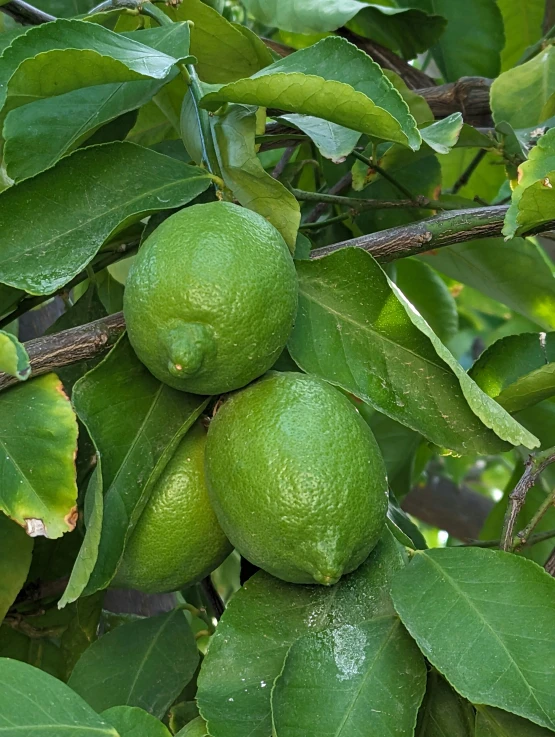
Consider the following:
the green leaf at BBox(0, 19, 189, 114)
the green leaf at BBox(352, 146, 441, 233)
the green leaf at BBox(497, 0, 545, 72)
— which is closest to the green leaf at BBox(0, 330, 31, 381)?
the green leaf at BBox(0, 19, 189, 114)

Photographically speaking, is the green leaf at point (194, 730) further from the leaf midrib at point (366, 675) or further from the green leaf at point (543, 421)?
the green leaf at point (543, 421)

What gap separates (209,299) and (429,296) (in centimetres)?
83

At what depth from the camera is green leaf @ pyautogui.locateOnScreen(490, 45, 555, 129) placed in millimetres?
1077

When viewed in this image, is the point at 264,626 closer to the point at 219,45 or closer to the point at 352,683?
the point at 352,683

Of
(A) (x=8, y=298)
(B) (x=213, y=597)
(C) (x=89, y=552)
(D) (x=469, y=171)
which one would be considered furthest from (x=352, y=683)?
(D) (x=469, y=171)

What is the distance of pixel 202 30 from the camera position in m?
0.92

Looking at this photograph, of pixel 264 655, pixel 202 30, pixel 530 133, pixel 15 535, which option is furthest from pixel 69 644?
pixel 530 133

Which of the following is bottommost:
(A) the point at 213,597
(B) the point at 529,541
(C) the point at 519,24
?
(A) the point at 213,597

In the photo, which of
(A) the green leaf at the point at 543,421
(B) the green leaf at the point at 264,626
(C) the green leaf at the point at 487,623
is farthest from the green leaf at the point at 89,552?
(A) the green leaf at the point at 543,421

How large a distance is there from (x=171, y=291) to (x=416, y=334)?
0.77 feet

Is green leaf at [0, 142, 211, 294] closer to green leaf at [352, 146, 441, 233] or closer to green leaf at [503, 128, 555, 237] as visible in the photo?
green leaf at [503, 128, 555, 237]

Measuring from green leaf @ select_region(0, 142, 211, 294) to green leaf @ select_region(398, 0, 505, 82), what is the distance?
2.45 ft

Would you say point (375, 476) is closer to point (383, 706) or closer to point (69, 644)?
point (383, 706)

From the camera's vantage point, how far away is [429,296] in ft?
4.64
